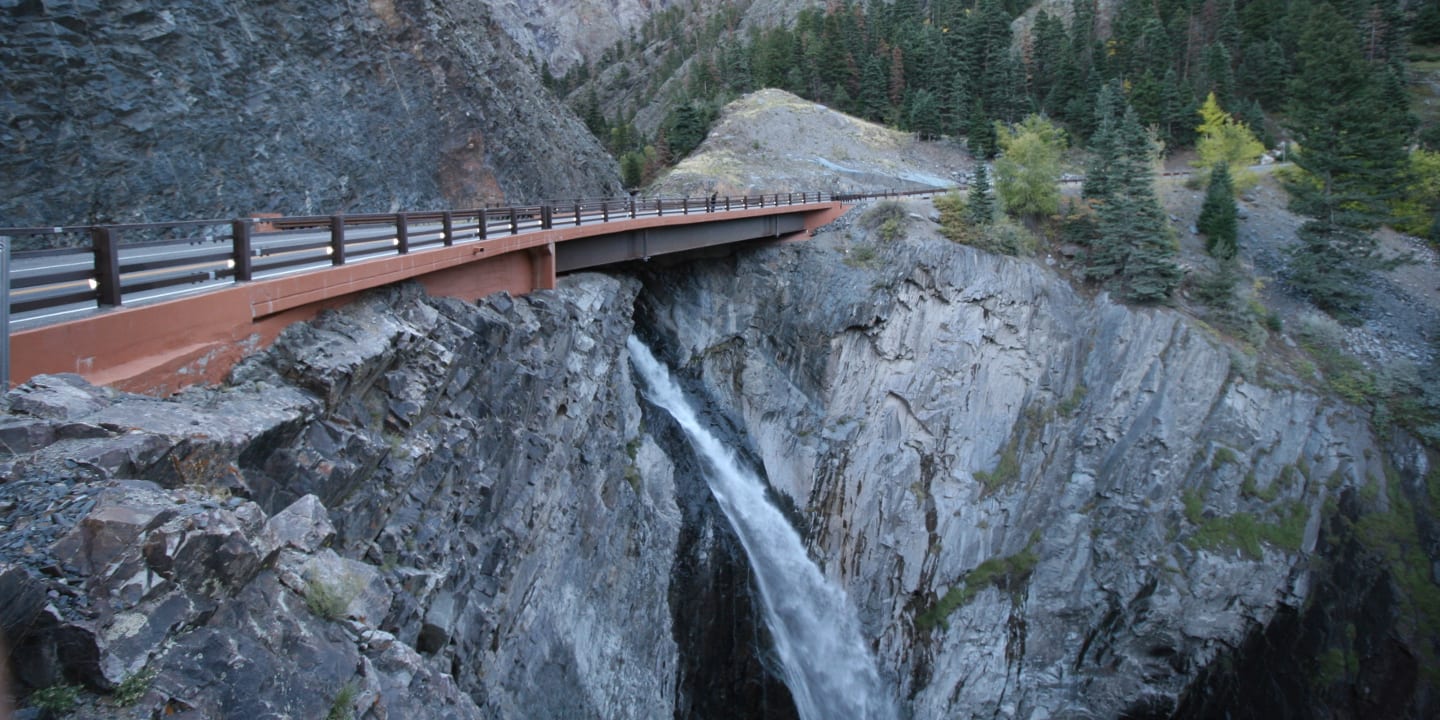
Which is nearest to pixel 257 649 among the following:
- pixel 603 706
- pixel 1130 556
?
pixel 603 706

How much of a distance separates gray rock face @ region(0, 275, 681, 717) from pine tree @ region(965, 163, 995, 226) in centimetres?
1904

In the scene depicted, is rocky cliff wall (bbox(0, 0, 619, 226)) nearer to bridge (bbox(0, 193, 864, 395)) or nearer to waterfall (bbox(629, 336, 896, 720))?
bridge (bbox(0, 193, 864, 395))

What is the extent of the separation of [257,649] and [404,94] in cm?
2394

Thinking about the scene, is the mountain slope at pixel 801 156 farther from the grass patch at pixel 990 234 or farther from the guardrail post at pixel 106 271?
the guardrail post at pixel 106 271

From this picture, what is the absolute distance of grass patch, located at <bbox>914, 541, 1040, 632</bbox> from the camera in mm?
26406

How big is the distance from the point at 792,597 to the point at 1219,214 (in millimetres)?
28220

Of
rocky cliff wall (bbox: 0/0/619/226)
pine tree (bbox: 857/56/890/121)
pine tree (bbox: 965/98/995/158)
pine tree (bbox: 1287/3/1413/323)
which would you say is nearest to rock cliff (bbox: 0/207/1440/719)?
pine tree (bbox: 1287/3/1413/323)

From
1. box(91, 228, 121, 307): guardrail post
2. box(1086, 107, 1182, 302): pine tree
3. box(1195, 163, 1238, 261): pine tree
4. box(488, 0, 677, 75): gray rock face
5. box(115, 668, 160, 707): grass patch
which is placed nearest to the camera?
box(115, 668, 160, 707): grass patch

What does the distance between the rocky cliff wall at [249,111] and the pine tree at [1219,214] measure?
3209cm

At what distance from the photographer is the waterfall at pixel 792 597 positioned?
23.2 m

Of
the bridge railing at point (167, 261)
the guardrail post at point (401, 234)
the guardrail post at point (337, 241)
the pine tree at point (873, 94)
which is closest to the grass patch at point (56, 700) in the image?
the bridge railing at point (167, 261)

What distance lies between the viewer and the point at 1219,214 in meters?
34.4

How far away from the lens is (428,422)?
10.5 metres

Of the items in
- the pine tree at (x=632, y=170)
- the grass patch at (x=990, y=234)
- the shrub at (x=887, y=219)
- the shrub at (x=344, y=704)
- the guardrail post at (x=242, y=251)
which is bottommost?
the shrub at (x=344, y=704)
